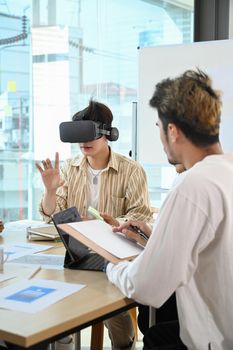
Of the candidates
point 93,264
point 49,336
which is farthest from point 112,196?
point 49,336

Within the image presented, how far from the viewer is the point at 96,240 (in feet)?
5.33

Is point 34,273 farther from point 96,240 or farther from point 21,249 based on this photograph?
point 21,249

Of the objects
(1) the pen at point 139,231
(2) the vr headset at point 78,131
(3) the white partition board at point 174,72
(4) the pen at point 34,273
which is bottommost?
(4) the pen at point 34,273

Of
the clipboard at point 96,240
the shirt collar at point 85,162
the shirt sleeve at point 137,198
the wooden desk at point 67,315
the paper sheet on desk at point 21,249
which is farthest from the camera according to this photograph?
the shirt collar at point 85,162

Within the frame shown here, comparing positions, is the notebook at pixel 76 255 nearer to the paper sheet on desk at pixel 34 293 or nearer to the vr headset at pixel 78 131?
the paper sheet on desk at pixel 34 293

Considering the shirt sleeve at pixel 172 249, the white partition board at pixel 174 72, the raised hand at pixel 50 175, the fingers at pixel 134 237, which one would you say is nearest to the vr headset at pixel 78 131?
the raised hand at pixel 50 175

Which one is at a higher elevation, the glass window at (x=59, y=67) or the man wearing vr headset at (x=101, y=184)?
the glass window at (x=59, y=67)

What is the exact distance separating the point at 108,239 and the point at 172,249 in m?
0.48

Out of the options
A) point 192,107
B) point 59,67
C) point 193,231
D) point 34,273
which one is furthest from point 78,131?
point 59,67

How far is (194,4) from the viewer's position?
420 cm

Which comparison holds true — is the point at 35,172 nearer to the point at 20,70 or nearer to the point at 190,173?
the point at 20,70

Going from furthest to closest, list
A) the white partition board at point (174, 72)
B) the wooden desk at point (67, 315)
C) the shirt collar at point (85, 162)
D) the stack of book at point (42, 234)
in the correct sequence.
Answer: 1. the white partition board at point (174, 72)
2. the shirt collar at point (85, 162)
3. the stack of book at point (42, 234)
4. the wooden desk at point (67, 315)

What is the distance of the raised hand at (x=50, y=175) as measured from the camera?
2.39 metres

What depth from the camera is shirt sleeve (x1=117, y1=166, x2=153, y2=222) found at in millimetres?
2500
